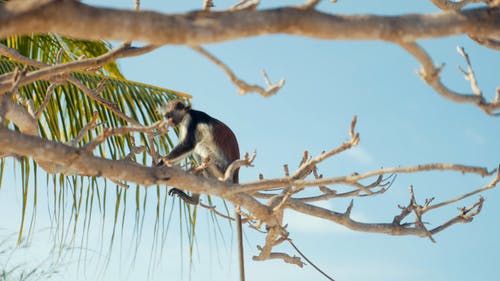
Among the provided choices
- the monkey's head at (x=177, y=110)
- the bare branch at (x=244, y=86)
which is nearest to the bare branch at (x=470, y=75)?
the bare branch at (x=244, y=86)

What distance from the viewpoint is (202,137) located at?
20.3ft

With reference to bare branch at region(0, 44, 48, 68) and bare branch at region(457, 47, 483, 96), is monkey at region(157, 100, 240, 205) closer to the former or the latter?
bare branch at region(0, 44, 48, 68)

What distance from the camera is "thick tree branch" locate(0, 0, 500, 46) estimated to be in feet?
6.74

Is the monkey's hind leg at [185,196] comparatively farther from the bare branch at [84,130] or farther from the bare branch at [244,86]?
the bare branch at [244,86]

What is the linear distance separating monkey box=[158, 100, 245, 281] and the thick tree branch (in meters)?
3.62

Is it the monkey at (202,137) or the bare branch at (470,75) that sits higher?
the monkey at (202,137)

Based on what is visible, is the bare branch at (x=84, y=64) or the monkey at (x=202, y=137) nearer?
the bare branch at (x=84, y=64)

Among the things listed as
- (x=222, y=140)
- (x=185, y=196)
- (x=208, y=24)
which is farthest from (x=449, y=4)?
A: (x=222, y=140)

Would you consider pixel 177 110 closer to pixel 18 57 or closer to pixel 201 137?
pixel 201 137

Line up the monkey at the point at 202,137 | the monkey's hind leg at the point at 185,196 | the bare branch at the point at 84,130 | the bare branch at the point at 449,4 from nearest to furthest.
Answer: the bare branch at the point at 449,4, the bare branch at the point at 84,130, the monkey's hind leg at the point at 185,196, the monkey at the point at 202,137

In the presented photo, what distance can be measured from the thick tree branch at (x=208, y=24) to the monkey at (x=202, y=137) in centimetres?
362

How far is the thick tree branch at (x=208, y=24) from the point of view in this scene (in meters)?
2.05

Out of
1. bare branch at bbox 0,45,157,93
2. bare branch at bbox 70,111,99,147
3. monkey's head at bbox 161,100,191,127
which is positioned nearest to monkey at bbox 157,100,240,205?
monkey's head at bbox 161,100,191,127

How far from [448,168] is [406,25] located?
2.43 ft
